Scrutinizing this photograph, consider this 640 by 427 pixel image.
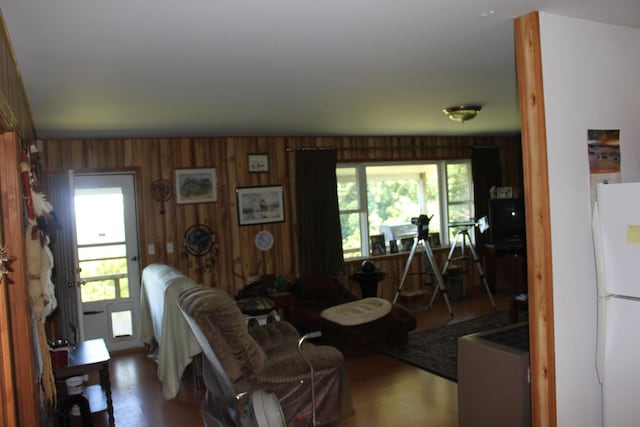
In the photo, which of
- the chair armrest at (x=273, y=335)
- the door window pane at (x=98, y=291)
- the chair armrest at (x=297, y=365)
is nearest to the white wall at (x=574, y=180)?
the chair armrest at (x=297, y=365)

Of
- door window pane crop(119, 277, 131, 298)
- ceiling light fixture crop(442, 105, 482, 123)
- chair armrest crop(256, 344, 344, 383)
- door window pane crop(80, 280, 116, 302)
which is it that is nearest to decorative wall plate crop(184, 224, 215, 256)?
door window pane crop(119, 277, 131, 298)

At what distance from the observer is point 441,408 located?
3553 millimetres

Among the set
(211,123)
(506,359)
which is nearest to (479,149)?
(211,123)

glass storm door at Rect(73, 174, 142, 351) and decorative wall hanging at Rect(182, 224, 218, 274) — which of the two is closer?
glass storm door at Rect(73, 174, 142, 351)

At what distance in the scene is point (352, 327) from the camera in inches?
186

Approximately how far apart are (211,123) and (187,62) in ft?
6.80

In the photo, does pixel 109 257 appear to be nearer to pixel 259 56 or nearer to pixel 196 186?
pixel 196 186

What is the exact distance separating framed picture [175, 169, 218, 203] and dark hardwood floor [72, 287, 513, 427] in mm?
1781

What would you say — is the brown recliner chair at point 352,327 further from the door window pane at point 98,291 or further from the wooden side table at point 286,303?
the door window pane at point 98,291

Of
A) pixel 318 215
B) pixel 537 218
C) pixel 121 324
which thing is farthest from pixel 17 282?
pixel 318 215

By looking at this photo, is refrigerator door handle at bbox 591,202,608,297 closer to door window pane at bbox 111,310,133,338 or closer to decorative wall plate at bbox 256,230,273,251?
decorative wall plate at bbox 256,230,273,251

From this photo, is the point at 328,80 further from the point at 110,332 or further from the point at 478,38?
the point at 110,332

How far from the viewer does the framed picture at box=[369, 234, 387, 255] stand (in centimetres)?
682

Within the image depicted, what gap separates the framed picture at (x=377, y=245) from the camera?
682 centimetres
